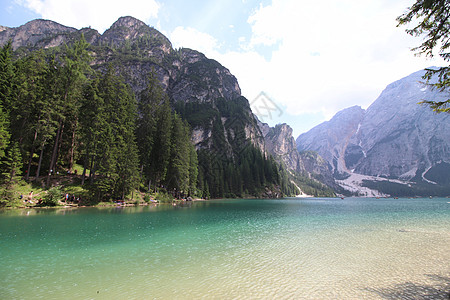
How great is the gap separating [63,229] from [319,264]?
2203 centimetres

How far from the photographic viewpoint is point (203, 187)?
9269cm

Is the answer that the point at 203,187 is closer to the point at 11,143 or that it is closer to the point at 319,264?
the point at 11,143

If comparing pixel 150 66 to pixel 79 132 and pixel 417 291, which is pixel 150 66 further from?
pixel 417 291

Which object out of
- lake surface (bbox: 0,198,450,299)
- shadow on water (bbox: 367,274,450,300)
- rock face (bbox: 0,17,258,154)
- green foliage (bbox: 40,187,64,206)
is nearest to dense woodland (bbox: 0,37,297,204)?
green foliage (bbox: 40,187,64,206)

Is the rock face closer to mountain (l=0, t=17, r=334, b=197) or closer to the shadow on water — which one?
mountain (l=0, t=17, r=334, b=197)

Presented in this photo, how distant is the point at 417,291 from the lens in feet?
29.5

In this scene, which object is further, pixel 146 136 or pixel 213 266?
pixel 146 136

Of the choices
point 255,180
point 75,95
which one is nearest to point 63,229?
point 75,95

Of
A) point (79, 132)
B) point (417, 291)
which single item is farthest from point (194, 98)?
point (417, 291)

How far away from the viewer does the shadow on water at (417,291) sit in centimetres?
847

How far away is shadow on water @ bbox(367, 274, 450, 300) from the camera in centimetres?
847

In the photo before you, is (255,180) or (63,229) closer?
(63,229)

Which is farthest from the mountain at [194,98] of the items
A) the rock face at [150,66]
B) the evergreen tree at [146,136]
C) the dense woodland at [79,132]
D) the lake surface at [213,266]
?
the lake surface at [213,266]

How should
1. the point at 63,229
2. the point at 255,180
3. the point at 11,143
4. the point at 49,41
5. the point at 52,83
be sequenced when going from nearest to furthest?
the point at 63,229
the point at 11,143
the point at 52,83
the point at 255,180
the point at 49,41
